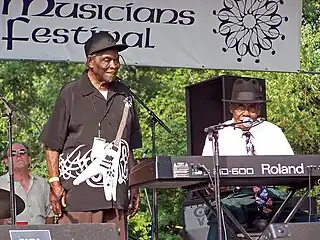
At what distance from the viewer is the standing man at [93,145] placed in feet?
15.0

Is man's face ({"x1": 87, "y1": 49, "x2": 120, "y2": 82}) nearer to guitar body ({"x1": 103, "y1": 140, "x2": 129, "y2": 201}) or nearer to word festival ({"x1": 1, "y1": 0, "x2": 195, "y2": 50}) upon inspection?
guitar body ({"x1": 103, "y1": 140, "x2": 129, "y2": 201})

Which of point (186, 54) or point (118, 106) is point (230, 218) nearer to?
point (118, 106)

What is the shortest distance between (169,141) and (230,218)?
23.9ft

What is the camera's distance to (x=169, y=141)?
38.9 ft

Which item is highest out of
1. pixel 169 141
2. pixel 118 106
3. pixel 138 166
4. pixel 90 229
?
pixel 169 141

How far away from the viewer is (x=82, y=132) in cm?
464

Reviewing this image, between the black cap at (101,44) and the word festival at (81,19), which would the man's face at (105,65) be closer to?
the black cap at (101,44)

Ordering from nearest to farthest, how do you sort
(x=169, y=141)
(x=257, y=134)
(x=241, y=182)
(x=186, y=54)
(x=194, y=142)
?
(x=241, y=182) < (x=257, y=134) < (x=186, y=54) < (x=194, y=142) < (x=169, y=141)

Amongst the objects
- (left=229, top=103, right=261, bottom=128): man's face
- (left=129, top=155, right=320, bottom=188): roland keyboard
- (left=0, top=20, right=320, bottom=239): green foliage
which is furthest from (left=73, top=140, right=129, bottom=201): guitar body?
(left=0, top=20, right=320, bottom=239): green foliage

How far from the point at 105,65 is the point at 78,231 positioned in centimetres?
153

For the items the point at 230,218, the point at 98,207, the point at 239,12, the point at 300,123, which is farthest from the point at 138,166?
the point at 300,123

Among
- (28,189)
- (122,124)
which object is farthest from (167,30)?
(122,124)

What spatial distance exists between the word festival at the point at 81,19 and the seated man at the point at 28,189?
105 cm

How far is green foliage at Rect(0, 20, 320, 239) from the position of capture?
38.9 feet
